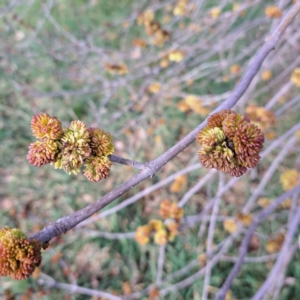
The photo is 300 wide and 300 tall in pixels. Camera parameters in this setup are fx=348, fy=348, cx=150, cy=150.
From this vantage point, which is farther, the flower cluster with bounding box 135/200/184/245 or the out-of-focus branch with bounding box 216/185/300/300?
the flower cluster with bounding box 135/200/184/245

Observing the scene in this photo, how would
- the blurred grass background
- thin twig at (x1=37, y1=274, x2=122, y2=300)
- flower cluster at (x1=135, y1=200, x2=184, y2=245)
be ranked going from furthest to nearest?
the blurred grass background < thin twig at (x1=37, y1=274, x2=122, y2=300) < flower cluster at (x1=135, y1=200, x2=184, y2=245)

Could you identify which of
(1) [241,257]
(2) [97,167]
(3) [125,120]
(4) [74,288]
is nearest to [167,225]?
(1) [241,257]

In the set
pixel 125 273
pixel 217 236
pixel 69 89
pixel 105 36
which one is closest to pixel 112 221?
pixel 125 273

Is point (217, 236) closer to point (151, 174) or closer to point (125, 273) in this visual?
point (125, 273)

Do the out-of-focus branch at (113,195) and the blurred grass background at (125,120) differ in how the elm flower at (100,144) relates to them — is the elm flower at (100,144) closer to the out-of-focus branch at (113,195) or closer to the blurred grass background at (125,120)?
the out-of-focus branch at (113,195)

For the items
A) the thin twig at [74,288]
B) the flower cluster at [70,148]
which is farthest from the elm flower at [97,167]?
the thin twig at [74,288]

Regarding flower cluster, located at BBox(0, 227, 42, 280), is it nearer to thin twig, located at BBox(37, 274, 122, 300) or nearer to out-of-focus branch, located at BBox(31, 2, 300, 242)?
out-of-focus branch, located at BBox(31, 2, 300, 242)

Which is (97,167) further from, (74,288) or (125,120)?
(125,120)

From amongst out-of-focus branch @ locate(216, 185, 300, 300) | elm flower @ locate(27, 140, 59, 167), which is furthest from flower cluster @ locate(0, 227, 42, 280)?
out-of-focus branch @ locate(216, 185, 300, 300)
